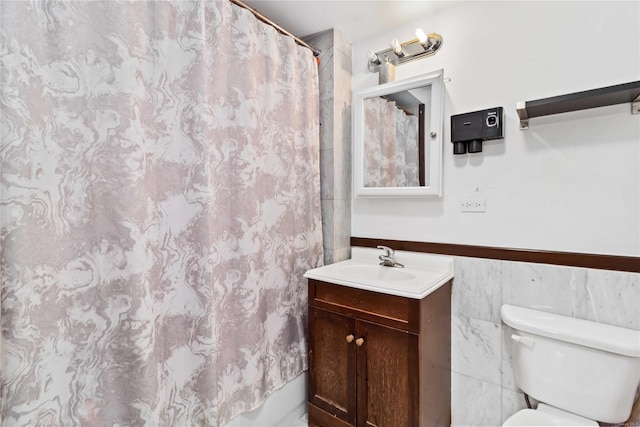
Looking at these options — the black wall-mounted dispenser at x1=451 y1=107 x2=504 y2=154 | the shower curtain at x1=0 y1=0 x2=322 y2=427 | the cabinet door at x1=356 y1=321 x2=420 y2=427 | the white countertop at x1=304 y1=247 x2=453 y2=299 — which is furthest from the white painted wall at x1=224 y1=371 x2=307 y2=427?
the black wall-mounted dispenser at x1=451 y1=107 x2=504 y2=154

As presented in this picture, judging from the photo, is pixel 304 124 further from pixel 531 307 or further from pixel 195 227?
pixel 531 307

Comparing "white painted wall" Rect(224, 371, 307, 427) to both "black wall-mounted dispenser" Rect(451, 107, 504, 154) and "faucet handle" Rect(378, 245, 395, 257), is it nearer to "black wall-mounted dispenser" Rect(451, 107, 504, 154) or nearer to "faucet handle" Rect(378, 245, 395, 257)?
"faucet handle" Rect(378, 245, 395, 257)

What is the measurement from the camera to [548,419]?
1.21 metres

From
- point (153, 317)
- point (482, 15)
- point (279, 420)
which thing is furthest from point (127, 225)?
point (482, 15)

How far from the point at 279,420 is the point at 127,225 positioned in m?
1.33

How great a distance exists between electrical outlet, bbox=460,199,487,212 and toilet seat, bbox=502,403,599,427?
0.91m

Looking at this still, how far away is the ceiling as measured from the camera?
1609 millimetres

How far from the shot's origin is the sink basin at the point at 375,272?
1.71 metres

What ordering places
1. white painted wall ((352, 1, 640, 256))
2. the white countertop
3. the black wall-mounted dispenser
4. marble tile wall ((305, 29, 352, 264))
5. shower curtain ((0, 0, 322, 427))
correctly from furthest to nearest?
1. marble tile wall ((305, 29, 352, 264))
2. the black wall-mounted dispenser
3. the white countertop
4. white painted wall ((352, 1, 640, 256))
5. shower curtain ((0, 0, 322, 427))

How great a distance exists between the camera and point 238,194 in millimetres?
1425

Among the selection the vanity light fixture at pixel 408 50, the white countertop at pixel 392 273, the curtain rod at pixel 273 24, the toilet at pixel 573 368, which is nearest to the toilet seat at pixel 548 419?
the toilet at pixel 573 368

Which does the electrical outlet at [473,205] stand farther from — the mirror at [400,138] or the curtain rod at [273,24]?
the curtain rod at [273,24]

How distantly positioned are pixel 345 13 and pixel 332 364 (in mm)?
1927

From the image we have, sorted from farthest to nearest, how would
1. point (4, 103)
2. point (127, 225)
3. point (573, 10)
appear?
point (573, 10) → point (127, 225) → point (4, 103)
